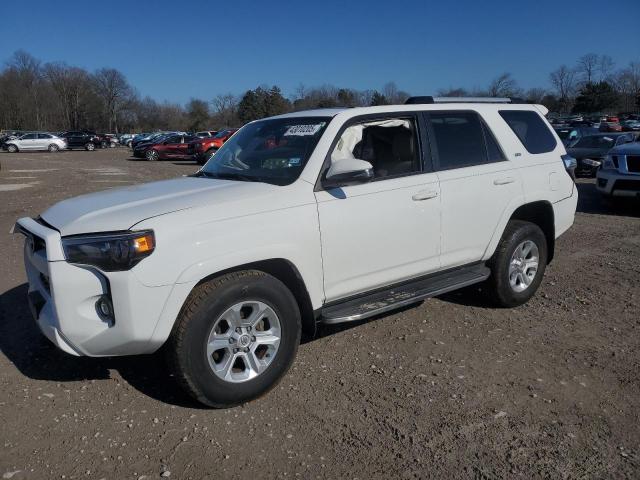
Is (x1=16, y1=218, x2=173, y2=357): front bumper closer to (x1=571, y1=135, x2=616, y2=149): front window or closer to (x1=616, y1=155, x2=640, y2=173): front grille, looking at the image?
(x1=616, y1=155, x2=640, y2=173): front grille

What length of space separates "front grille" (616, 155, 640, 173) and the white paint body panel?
6.47m

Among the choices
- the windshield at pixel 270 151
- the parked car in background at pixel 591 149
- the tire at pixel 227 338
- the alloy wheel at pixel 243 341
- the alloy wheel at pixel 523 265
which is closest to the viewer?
the tire at pixel 227 338

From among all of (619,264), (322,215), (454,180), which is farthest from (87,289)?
(619,264)

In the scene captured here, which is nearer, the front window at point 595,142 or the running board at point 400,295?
the running board at point 400,295

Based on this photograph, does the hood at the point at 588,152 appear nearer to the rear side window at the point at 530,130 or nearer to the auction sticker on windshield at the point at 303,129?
the rear side window at the point at 530,130

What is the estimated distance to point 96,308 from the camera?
3.02 m

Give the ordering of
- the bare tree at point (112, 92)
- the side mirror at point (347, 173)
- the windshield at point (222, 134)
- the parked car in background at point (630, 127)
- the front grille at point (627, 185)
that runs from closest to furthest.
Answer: the side mirror at point (347, 173) < the front grille at point (627, 185) < the windshield at point (222, 134) < the parked car in background at point (630, 127) < the bare tree at point (112, 92)

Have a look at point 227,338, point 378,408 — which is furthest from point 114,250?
point 378,408

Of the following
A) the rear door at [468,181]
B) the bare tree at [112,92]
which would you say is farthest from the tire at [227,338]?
the bare tree at [112,92]

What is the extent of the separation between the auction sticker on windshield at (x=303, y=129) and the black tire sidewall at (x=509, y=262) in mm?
2097

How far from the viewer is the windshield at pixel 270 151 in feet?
12.6

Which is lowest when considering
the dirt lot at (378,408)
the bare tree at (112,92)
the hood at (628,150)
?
the dirt lot at (378,408)

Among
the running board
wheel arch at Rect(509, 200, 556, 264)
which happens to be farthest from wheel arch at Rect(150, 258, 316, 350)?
wheel arch at Rect(509, 200, 556, 264)

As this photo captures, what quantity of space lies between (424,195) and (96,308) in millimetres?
2462
